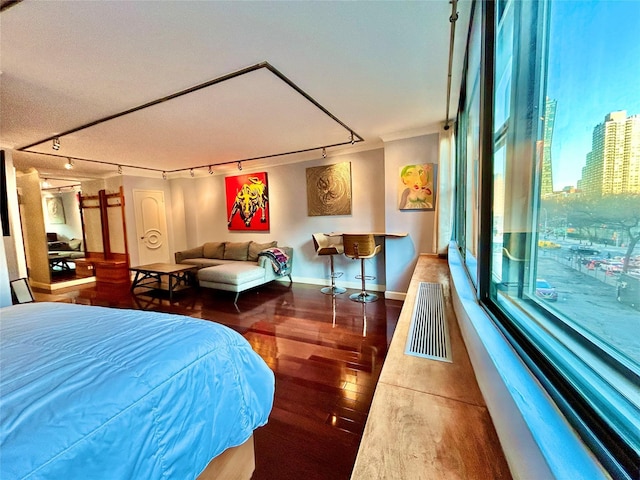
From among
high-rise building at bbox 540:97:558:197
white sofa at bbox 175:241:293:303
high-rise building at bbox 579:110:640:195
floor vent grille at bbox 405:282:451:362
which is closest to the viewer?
high-rise building at bbox 579:110:640:195

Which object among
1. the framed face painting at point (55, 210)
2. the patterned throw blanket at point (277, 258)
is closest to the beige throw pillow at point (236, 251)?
the patterned throw blanket at point (277, 258)

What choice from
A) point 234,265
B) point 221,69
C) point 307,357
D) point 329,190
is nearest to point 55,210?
point 234,265

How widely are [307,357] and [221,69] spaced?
250 centimetres

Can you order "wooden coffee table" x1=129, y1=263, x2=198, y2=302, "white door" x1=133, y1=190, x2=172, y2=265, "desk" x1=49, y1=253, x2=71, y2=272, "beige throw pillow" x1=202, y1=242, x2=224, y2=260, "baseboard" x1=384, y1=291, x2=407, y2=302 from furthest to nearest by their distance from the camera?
"desk" x1=49, y1=253, x2=71, y2=272, "white door" x1=133, y1=190, x2=172, y2=265, "beige throw pillow" x1=202, y1=242, x2=224, y2=260, "wooden coffee table" x1=129, y1=263, x2=198, y2=302, "baseboard" x1=384, y1=291, x2=407, y2=302

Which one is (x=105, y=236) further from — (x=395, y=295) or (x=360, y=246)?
(x=395, y=295)

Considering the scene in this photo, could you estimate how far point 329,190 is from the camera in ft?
15.5

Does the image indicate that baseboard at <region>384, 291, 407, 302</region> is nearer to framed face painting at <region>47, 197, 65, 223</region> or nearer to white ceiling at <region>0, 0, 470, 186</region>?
white ceiling at <region>0, 0, 470, 186</region>

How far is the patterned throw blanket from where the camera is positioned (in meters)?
4.73

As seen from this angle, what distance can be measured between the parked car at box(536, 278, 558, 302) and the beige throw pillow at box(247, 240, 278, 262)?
4.83 metres

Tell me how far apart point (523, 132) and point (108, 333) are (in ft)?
5.99

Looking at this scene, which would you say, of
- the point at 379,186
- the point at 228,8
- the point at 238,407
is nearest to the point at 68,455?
the point at 238,407

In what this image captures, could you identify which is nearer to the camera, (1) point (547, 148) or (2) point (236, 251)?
(1) point (547, 148)

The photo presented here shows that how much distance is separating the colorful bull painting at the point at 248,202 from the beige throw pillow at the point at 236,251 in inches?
18.1

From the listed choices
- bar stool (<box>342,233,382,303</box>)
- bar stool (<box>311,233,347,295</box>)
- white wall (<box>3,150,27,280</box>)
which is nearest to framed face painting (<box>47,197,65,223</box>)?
white wall (<box>3,150,27,280</box>)
